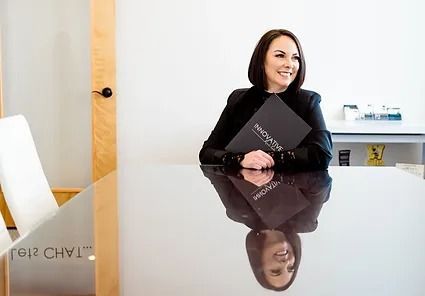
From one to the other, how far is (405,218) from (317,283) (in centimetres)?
53

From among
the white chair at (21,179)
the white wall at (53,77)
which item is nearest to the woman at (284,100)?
the white chair at (21,179)

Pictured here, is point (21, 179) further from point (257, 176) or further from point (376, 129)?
point (376, 129)

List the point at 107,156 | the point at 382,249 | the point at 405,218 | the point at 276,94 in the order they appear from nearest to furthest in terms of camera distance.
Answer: the point at 382,249, the point at 405,218, the point at 276,94, the point at 107,156

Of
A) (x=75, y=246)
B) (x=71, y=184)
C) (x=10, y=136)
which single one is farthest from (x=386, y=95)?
(x=75, y=246)

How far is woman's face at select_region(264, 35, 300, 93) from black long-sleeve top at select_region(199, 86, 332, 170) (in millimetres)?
61

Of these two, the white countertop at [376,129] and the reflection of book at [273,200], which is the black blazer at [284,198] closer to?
the reflection of book at [273,200]

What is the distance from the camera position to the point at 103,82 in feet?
10.7

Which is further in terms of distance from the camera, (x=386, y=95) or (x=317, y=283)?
(x=386, y=95)

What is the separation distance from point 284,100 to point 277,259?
1.08 metres

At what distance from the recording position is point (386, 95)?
3.39 m

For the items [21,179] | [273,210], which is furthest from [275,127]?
[21,179]

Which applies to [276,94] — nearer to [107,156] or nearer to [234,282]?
[234,282]

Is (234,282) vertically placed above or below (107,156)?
below

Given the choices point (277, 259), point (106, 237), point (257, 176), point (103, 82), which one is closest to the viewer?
point (277, 259)
